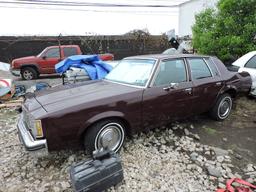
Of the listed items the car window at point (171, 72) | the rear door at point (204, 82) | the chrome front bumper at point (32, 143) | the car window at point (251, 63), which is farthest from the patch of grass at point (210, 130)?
the chrome front bumper at point (32, 143)

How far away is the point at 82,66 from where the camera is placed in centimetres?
680

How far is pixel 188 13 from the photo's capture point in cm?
1805

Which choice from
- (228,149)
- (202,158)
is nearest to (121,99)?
(202,158)

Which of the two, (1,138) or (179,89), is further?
(1,138)

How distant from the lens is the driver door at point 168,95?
3.83m

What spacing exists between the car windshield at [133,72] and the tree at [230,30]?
5.39 metres

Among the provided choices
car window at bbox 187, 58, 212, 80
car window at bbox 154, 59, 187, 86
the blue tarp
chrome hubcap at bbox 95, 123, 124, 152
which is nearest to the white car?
car window at bbox 187, 58, 212, 80

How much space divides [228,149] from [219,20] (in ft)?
20.6

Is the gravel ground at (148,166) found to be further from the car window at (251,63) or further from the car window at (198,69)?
the car window at (251,63)

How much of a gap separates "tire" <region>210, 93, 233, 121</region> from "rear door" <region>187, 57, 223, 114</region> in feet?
0.58

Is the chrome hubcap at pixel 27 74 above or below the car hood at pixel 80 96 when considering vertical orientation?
below

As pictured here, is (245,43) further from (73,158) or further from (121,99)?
(73,158)

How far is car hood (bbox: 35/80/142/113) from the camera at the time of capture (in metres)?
3.22

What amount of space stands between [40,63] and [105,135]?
31.3 ft
